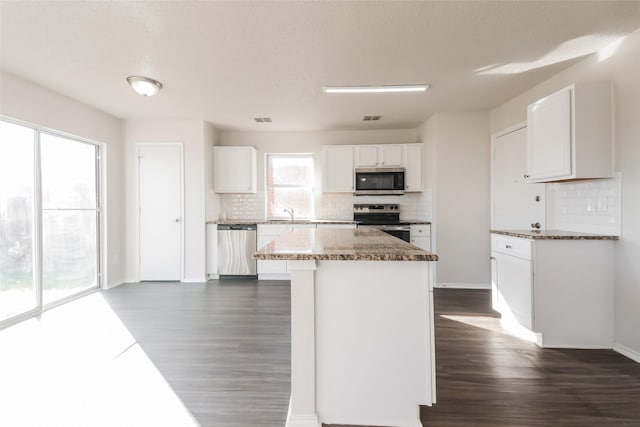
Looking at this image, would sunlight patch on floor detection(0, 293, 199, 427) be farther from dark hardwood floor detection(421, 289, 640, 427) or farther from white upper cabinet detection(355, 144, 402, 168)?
white upper cabinet detection(355, 144, 402, 168)

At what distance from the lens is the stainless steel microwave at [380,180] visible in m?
4.64

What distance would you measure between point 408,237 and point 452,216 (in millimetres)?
680

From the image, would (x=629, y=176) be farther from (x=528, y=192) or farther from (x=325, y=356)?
(x=325, y=356)

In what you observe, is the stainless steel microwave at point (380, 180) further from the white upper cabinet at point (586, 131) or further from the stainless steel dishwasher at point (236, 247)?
the white upper cabinet at point (586, 131)

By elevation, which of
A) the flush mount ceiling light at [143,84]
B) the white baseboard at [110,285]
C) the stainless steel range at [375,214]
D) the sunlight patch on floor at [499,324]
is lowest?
the sunlight patch on floor at [499,324]

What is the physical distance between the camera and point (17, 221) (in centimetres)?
A: 299

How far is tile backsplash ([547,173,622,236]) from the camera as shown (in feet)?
7.67

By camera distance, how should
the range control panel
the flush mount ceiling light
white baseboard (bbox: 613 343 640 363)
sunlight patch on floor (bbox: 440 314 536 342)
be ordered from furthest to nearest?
the range control panel < the flush mount ceiling light < sunlight patch on floor (bbox: 440 314 536 342) < white baseboard (bbox: 613 343 640 363)

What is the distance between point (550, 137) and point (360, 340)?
246 centimetres

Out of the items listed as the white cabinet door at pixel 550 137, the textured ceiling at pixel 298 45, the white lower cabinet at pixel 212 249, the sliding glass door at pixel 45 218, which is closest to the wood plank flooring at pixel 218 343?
the white lower cabinet at pixel 212 249

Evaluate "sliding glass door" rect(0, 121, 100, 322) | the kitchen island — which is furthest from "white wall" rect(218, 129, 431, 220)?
the kitchen island

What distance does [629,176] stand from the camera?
224cm

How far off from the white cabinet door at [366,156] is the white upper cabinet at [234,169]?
1753 millimetres

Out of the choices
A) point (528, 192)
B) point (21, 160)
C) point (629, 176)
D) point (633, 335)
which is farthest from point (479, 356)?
point (21, 160)
